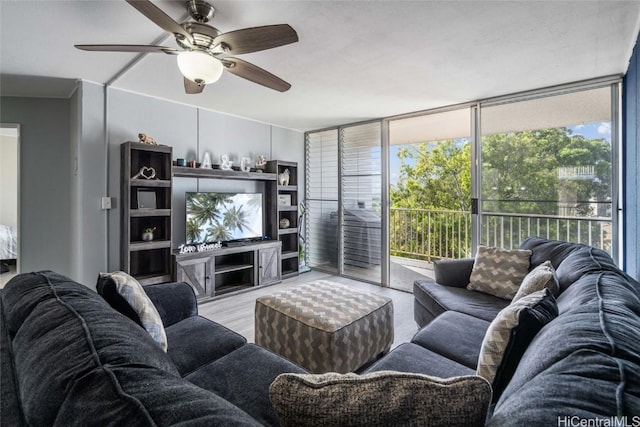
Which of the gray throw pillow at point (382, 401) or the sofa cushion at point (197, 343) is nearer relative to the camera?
the gray throw pillow at point (382, 401)

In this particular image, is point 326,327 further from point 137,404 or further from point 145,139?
point 145,139

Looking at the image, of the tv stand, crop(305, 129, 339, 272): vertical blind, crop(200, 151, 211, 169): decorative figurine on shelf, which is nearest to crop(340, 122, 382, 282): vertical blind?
crop(305, 129, 339, 272): vertical blind

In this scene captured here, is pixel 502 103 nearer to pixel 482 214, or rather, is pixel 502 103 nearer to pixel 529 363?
pixel 482 214

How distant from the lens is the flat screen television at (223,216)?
12.1ft

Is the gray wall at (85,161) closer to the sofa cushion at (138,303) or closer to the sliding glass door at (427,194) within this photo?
the sofa cushion at (138,303)

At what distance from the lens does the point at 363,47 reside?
2232 mm


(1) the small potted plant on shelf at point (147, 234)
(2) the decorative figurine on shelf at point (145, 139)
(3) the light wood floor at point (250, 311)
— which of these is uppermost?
(2) the decorative figurine on shelf at point (145, 139)

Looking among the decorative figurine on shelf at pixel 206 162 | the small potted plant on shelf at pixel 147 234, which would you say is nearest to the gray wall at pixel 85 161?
Result: the decorative figurine on shelf at pixel 206 162

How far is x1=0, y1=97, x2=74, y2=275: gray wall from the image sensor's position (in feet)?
11.1

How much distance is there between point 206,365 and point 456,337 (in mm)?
1376

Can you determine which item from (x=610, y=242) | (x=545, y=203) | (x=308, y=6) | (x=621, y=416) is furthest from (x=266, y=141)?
(x=621, y=416)

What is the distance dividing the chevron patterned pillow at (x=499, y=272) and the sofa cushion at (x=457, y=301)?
62 millimetres

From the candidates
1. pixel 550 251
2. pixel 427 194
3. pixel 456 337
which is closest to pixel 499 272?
pixel 550 251

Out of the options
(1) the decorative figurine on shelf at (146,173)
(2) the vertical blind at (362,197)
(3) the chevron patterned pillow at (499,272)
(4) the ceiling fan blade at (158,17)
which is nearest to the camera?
(4) the ceiling fan blade at (158,17)
